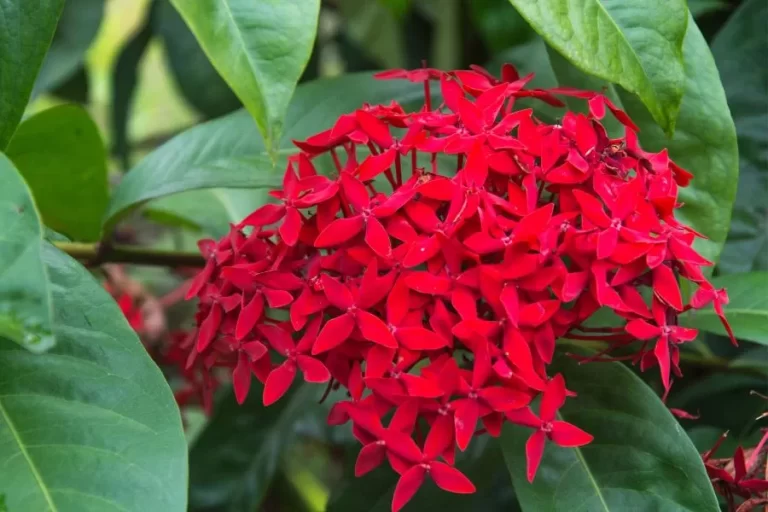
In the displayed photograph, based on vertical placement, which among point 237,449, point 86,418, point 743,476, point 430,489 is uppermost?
point 86,418

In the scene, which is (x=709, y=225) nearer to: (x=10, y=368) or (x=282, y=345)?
(x=282, y=345)

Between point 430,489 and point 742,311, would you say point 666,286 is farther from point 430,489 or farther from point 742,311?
point 430,489

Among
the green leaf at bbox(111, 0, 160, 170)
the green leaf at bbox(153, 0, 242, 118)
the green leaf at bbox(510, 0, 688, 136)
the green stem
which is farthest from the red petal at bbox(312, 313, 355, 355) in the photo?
the green leaf at bbox(111, 0, 160, 170)

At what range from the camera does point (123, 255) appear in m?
0.76

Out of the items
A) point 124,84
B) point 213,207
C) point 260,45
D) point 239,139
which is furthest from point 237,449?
point 124,84

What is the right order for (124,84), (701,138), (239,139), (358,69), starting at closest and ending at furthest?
(701,138), (239,139), (358,69), (124,84)

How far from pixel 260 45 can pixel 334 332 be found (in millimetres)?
171

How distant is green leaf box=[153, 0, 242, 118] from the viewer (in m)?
1.20

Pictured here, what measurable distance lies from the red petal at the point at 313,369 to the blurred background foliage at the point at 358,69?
28cm

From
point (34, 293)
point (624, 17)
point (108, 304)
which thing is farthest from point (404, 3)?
point (34, 293)

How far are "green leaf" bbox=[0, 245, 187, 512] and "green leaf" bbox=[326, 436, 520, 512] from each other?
1.02 ft

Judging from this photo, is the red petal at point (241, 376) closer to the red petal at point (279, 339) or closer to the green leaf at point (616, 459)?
the red petal at point (279, 339)

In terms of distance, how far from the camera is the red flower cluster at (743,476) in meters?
0.50

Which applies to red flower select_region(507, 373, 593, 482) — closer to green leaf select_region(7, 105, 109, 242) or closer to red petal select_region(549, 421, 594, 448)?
red petal select_region(549, 421, 594, 448)
